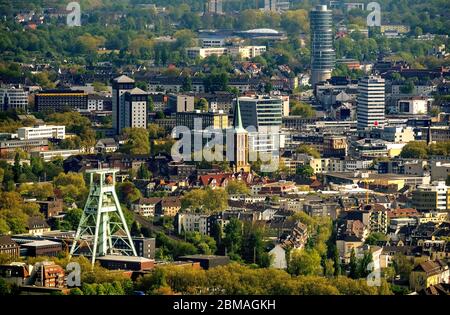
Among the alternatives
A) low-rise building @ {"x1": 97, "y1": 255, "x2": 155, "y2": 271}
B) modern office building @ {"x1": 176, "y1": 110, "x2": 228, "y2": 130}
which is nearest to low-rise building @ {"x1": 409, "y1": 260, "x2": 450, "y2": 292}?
low-rise building @ {"x1": 97, "y1": 255, "x2": 155, "y2": 271}

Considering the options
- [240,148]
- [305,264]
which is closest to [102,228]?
[305,264]

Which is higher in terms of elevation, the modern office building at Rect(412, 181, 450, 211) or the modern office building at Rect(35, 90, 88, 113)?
the modern office building at Rect(35, 90, 88, 113)

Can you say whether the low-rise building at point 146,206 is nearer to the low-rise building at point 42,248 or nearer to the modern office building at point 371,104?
the low-rise building at point 42,248

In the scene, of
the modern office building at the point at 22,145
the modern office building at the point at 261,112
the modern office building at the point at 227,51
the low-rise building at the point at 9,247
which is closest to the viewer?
the low-rise building at the point at 9,247

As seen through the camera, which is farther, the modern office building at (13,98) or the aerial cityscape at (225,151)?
the modern office building at (13,98)

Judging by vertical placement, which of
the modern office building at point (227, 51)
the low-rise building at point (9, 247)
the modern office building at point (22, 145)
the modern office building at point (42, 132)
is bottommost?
the low-rise building at point (9, 247)

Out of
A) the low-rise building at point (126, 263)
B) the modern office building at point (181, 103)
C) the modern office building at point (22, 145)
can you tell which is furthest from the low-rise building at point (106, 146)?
the low-rise building at point (126, 263)

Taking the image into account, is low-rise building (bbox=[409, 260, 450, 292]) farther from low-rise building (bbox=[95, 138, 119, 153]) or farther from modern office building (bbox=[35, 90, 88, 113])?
modern office building (bbox=[35, 90, 88, 113])

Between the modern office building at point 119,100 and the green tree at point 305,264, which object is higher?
the modern office building at point 119,100
